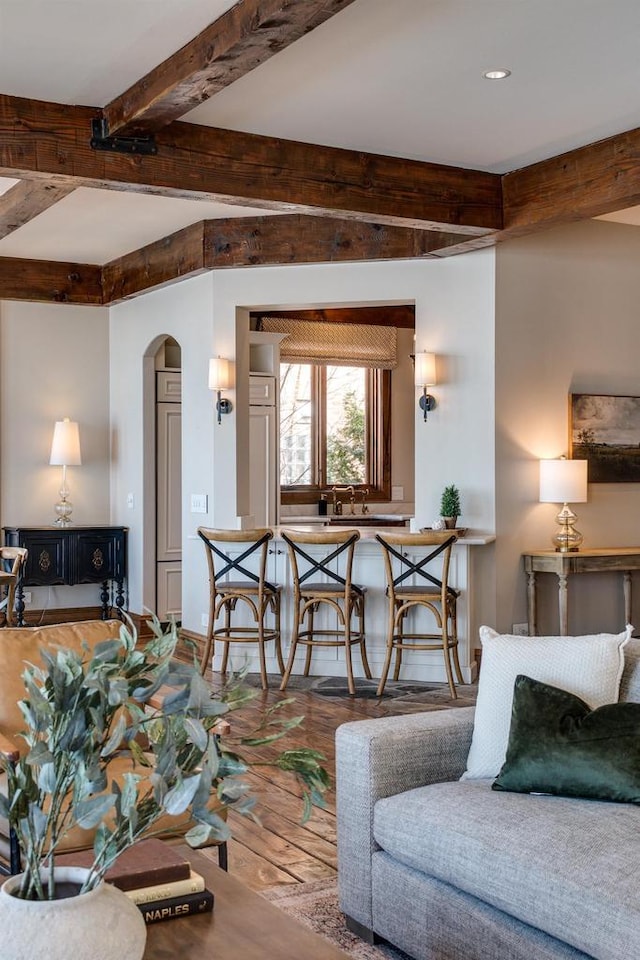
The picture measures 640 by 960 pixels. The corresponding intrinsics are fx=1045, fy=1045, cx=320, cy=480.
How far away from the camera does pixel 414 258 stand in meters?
6.84

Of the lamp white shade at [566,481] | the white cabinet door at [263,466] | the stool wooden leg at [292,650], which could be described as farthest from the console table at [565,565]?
the white cabinet door at [263,466]

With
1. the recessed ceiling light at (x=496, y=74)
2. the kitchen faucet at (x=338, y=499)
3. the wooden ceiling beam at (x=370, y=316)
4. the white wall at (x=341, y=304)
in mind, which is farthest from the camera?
the kitchen faucet at (x=338, y=499)

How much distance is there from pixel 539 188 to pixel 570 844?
4.31 metres

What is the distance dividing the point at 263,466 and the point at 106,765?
749cm

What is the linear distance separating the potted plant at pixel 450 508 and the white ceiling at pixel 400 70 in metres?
2.04

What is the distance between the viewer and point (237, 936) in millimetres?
1939

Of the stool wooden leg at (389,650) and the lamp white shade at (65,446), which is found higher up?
the lamp white shade at (65,446)

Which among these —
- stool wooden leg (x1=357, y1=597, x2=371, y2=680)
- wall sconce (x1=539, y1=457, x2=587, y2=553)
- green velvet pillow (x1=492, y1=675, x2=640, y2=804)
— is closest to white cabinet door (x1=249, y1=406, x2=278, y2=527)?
stool wooden leg (x1=357, y1=597, x2=371, y2=680)

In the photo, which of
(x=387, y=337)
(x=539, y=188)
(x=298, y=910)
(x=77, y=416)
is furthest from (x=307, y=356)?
(x=298, y=910)

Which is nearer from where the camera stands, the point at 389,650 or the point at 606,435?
the point at 389,650

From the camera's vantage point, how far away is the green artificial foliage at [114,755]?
1381 mm

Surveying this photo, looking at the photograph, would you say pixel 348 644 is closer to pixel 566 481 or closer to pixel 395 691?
pixel 395 691

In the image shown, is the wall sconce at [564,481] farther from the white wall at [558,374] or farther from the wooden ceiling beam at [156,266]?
the wooden ceiling beam at [156,266]

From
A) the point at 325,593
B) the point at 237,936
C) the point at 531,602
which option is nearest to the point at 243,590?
the point at 325,593
